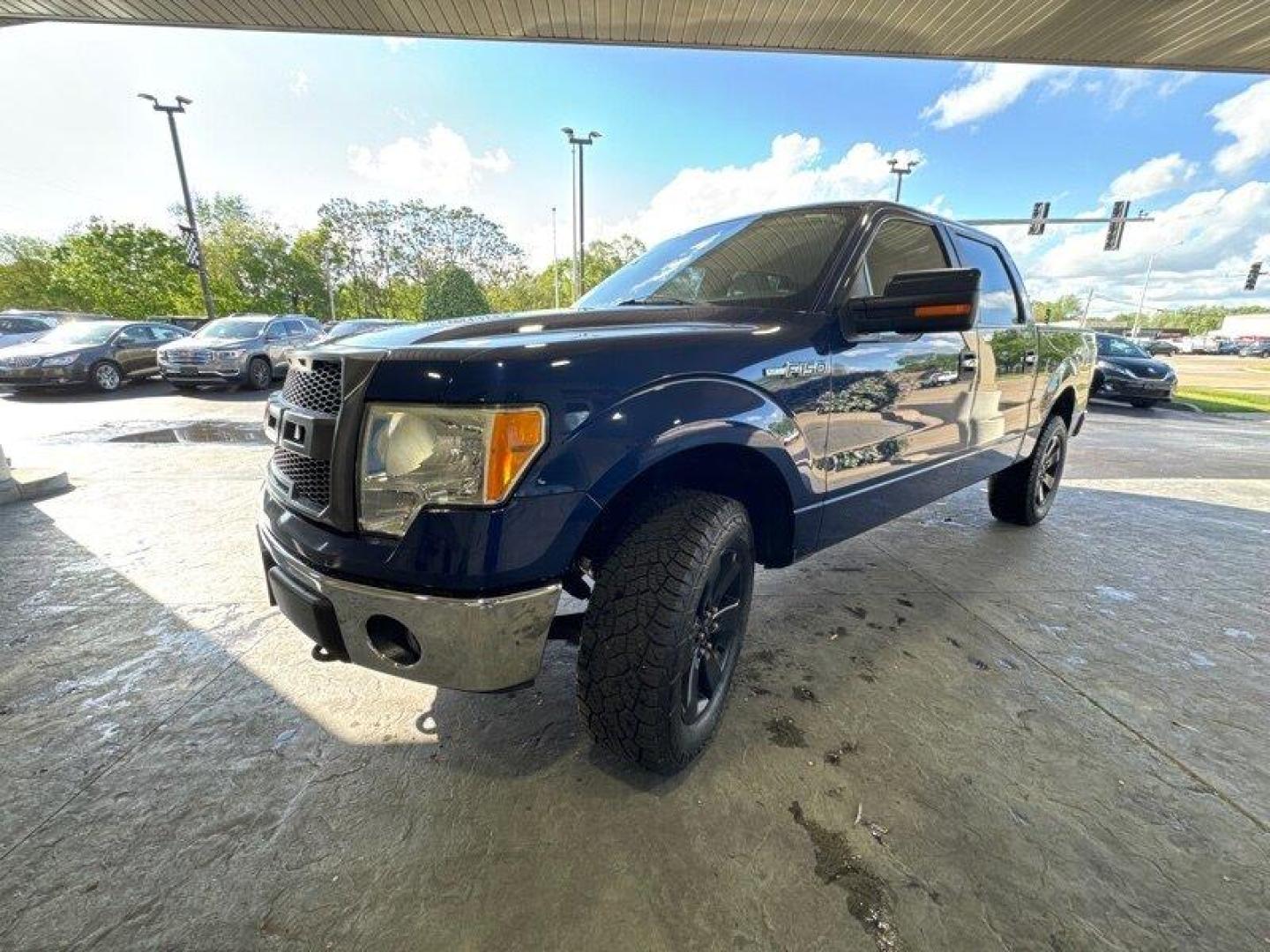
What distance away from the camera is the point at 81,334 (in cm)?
958

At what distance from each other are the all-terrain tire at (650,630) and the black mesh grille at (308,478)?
2.36 ft

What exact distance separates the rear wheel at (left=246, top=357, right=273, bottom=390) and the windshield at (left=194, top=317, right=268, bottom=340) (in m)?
0.52

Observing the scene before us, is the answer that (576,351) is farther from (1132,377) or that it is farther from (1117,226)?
(1117,226)

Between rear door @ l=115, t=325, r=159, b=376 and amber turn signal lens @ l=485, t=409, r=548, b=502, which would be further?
rear door @ l=115, t=325, r=159, b=376

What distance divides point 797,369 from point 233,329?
12226 mm

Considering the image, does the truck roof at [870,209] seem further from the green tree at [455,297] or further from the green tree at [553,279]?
the green tree at [553,279]

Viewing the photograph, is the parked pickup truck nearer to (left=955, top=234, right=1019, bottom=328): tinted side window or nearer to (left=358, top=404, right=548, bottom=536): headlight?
(left=358, top=404, right=548, bottom=536): headlight

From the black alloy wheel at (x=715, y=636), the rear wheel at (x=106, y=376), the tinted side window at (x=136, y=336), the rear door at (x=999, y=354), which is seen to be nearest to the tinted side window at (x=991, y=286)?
the rear door at (x=999, y=354)

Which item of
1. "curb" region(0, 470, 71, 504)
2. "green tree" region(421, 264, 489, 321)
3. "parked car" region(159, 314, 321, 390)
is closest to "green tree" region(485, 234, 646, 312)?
"green tree" region(421, 264, 489, 321)

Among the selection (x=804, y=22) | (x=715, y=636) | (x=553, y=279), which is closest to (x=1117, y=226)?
(x=804, y=22)

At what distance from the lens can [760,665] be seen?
82.6 inches

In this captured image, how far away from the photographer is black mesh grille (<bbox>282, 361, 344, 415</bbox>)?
134cm

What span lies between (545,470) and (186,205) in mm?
26822

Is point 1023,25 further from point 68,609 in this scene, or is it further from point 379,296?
point 379,296
